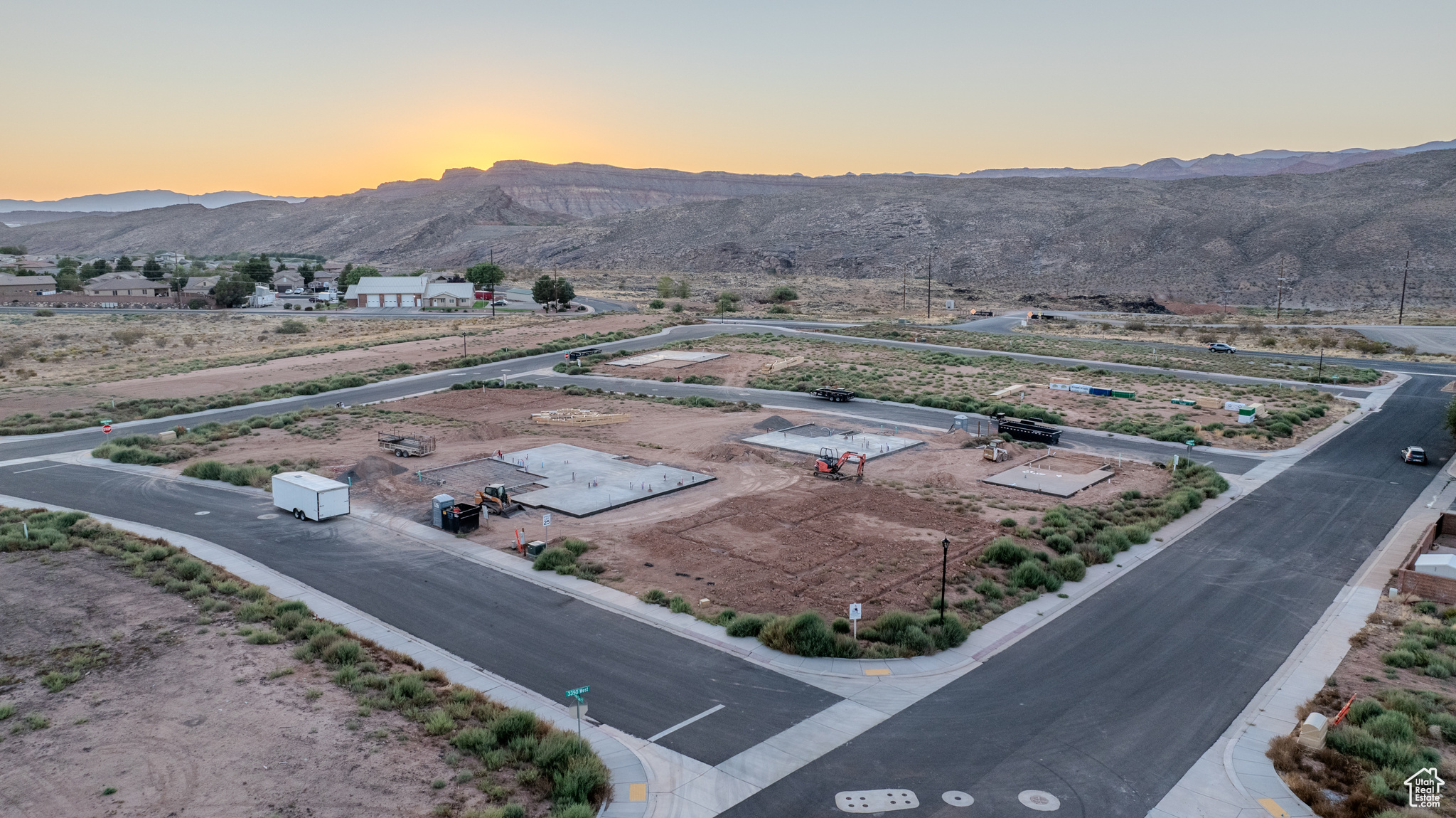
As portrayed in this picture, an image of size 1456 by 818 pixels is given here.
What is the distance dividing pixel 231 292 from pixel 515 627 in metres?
128

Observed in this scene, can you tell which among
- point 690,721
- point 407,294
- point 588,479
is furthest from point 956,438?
point 407,294

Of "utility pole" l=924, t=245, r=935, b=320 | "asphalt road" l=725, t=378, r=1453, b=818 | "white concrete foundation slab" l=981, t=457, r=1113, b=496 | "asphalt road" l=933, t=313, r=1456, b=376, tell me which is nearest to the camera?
"asphalt road" l=725, t=378, r=1453, b=818

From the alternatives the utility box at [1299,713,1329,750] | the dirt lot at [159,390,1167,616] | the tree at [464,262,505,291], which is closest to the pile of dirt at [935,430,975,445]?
the dirt lot at [159,390,1167,616]

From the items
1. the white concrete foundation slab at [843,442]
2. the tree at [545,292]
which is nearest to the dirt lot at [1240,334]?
the white concrete foundation slab at [843,442]

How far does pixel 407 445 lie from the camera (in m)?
40.2

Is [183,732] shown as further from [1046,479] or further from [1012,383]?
[1012,383]

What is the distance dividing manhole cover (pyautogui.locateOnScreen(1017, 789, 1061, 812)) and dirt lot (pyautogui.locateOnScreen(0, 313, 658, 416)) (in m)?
58.6

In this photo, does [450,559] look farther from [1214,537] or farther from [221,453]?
[1214,537]

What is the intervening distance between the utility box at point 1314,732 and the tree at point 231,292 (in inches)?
5554

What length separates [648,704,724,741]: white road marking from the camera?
1655 centimetres

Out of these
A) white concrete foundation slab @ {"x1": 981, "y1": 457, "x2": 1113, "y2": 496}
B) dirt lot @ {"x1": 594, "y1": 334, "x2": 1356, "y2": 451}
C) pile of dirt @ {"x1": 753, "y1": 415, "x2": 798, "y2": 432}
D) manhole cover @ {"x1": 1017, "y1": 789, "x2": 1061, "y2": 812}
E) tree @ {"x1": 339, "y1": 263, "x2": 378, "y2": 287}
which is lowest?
manhole cover @ {"x1": 1017, "y1": 789, "x2": 1061, "y2": 812}

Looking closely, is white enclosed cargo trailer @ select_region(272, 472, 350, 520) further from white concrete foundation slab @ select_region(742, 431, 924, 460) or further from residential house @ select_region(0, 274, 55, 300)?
residential house @ select_region(0, 274, 55, 300)

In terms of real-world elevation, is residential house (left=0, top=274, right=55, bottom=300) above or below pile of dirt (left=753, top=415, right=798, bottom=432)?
above

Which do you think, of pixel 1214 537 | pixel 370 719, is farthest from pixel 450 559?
pixel 1214 537
